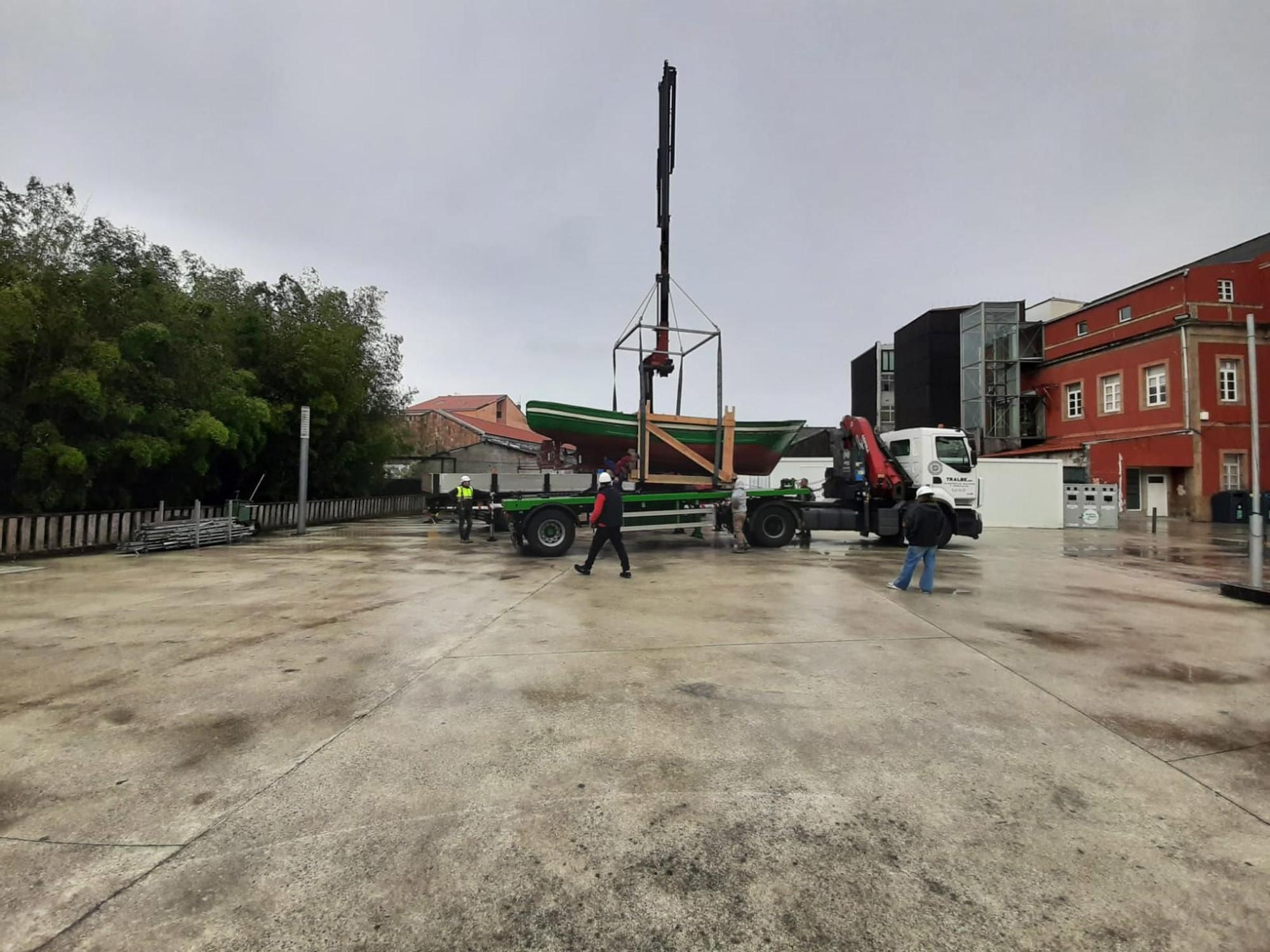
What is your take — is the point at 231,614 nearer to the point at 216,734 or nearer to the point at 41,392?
the point at 216,734

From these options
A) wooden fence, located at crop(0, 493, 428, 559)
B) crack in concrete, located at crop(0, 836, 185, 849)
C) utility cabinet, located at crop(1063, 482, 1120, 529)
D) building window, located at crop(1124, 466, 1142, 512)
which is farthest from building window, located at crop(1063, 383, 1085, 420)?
crack in concrete, located at crop(0, 836, 185, 849)

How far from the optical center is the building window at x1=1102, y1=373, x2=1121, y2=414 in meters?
25.1

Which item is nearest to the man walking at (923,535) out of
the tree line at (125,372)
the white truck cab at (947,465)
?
the white truck cab at (947,465)

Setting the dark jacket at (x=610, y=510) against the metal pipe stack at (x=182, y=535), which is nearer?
the dark jacket at (x=610, y=510)

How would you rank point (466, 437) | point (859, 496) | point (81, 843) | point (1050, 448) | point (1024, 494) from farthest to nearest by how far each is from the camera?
point (466, 437) → point (1050, 448) → point (1024, 494) → point (859, 496) → point (81, 843)

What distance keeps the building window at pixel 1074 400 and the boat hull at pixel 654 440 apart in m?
22.2

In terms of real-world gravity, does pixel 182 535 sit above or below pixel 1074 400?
below

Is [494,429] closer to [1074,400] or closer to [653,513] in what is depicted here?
[653,513]

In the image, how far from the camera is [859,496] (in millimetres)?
12359

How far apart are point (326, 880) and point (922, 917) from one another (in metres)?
1.98

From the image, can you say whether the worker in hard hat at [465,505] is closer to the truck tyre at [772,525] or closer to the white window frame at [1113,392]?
the truck tyre at [772,525]

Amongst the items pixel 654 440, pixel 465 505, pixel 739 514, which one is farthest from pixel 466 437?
pixel 739 514

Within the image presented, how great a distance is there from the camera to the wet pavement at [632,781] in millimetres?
1910

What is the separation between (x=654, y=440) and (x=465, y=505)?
4847 mm
